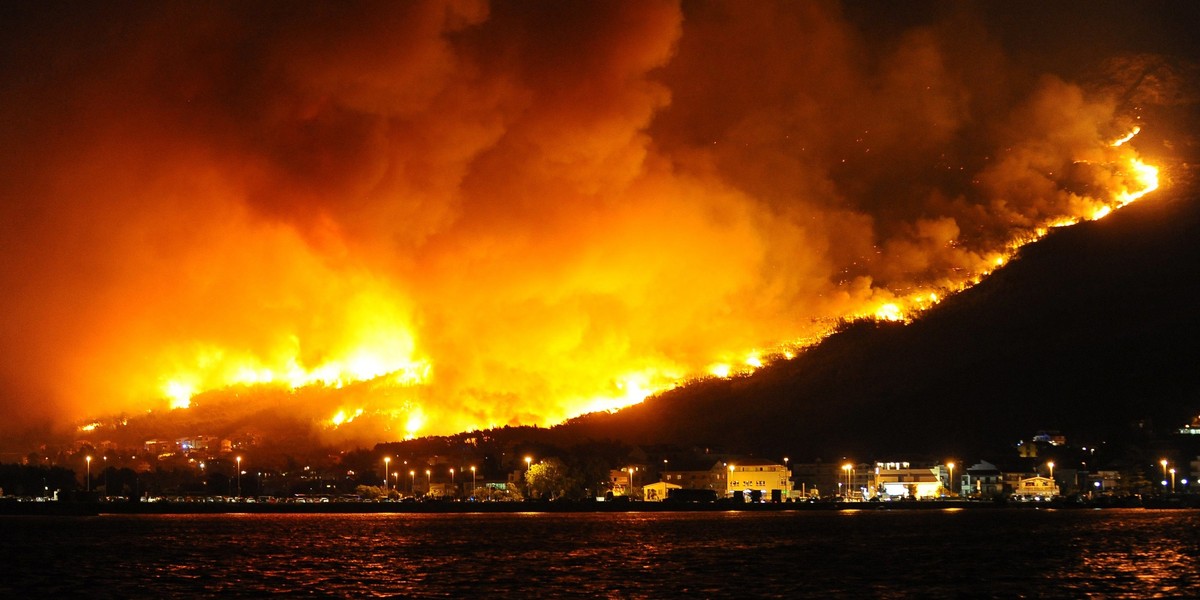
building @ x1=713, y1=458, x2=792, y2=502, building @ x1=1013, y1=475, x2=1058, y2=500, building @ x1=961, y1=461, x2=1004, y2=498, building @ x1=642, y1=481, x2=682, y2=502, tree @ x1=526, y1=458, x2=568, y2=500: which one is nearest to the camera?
tree @ x1=526, y1=458, x2=568, y2=500

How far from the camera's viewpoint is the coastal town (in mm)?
117312

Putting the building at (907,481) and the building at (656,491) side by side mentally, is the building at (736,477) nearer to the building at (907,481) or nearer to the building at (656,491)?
the building at (656,491)

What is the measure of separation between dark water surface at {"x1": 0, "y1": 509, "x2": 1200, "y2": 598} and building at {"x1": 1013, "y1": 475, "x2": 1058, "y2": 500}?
2938 cm

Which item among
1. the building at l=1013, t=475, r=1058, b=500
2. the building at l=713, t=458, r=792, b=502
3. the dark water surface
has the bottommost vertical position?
the dark water surface

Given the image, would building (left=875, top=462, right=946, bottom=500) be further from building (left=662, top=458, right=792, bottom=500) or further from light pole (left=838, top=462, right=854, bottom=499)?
building (left=662, top=458, right=792, bottom=500)

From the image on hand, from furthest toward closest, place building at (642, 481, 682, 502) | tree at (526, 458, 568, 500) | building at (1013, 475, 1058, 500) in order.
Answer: building at (1013, 475, 1058, 500) → building at (642, 481, 682, 502) → tree at (526, 458, 568, 500)

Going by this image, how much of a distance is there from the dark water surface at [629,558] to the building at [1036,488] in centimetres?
2938

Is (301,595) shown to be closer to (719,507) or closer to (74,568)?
(74,568)

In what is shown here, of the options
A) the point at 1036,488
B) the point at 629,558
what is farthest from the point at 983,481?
the point at 629,558

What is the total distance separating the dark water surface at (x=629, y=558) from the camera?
47406 mm

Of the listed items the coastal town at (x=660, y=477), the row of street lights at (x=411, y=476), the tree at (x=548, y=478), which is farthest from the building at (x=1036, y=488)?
the row of street lights at (x=411, y=476)

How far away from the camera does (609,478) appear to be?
11800 centimetres

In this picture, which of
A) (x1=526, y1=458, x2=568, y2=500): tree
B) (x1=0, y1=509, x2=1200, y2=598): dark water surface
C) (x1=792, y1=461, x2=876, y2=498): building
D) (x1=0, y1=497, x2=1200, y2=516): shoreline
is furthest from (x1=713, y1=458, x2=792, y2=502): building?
(x1=0, y1=509, x2=1200, y2=598): dark water surface

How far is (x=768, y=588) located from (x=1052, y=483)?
83953mm
